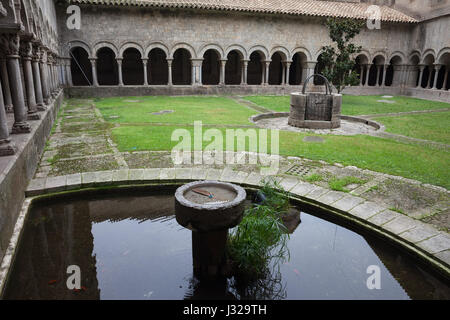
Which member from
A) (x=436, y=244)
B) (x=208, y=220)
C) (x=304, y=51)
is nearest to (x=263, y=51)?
(x=304, y=51)

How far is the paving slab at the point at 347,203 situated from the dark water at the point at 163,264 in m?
0.34

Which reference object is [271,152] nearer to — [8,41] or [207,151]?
[207,151]

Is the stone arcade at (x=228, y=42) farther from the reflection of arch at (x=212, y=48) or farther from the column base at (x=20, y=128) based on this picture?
the column base at (x=20, y=128)

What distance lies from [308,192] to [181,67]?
859 inches

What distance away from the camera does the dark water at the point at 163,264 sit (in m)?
3.27

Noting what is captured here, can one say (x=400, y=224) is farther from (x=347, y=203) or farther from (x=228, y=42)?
(x=228, y=42)

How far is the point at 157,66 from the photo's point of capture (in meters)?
24.7

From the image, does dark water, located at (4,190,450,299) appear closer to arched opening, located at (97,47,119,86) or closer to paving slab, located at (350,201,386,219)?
paving slab, located at (350,201,386,219)

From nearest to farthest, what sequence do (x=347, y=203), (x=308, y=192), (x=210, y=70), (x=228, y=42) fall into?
(x=347, y=203), (x=308, y=192), (x=228, y=42), (x=210, y=70)

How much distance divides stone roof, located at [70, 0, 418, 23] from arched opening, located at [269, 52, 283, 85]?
15.2ft

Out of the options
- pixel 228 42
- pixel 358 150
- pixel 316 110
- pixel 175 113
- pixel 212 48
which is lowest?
pixel 358 150

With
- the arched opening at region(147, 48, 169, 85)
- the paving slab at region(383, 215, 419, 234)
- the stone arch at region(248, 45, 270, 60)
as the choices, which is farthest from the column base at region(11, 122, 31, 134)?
the arched opening at region(147, 48, 169, 85)

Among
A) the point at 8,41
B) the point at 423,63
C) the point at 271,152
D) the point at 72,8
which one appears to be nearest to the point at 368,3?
the point at 423,63

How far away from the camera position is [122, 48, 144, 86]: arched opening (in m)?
24.0
